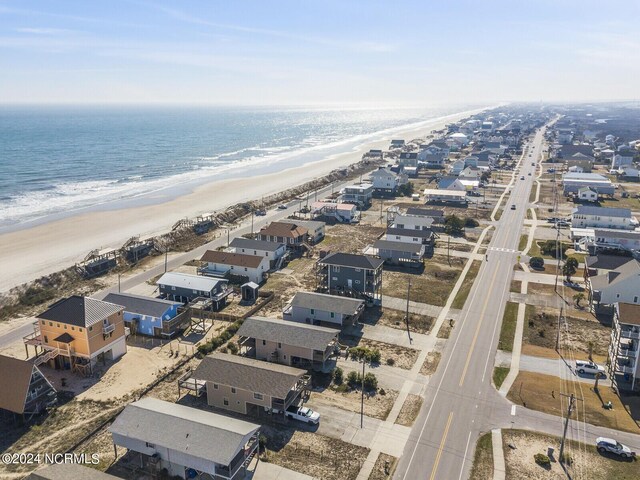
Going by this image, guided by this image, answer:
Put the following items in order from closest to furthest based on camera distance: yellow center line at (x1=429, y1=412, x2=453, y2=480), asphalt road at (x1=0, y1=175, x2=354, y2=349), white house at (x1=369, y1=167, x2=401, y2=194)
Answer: yellow center line at (x1=429, y1=412, x2=453, y2=480) → asphalt road at (x1=0, y1=175, x2=354, y2=349) → white house at (x1=369, y1=167, x2=401, y2=194)

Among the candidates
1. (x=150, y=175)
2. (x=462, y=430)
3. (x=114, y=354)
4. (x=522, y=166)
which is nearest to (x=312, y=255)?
(x=114, y=354)

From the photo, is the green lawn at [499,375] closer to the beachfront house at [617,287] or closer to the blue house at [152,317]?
the beachfront house at [617,287]

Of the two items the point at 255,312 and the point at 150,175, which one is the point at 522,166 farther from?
the point at 255,312

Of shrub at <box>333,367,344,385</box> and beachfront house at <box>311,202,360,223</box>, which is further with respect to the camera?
beachfront house at <box>311,202,360,223</box>

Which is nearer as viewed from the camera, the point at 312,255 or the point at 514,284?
the point at 514,284

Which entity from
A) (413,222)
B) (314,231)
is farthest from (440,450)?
(413,222)

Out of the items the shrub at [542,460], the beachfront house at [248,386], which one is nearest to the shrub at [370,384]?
the beachfront house at [248,386]

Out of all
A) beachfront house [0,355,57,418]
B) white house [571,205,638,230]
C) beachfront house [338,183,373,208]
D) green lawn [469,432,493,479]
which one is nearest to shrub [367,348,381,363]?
green lawn [469,432,493,479]

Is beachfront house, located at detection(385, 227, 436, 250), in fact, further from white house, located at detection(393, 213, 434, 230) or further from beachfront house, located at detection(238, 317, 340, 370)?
beachfront house, located at detection(238, 317, 340, 370)
